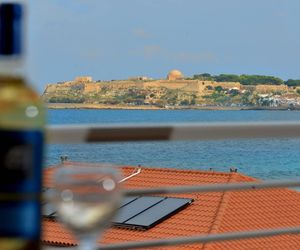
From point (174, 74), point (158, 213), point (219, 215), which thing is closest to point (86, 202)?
point (219, 215)

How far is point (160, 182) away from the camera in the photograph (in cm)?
1343

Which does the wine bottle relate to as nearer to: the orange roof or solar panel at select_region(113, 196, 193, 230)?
the orange roof

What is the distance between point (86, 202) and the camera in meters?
0.82

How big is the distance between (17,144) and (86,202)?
0.46 ft

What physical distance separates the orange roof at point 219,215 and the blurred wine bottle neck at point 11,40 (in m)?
9.34

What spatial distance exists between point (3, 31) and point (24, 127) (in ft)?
0.32

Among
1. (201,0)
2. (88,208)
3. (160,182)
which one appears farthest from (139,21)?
(88,208)

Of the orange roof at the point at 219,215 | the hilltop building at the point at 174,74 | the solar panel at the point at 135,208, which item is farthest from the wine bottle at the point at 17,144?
the hilltop building at the point at 174,74

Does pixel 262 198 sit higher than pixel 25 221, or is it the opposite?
pixel 25 221

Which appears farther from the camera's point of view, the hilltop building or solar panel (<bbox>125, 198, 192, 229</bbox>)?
the hilltop building

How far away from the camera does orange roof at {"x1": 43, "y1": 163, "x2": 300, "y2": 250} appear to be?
36.3 ft

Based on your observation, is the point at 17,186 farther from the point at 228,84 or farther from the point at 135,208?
the point at 228,84

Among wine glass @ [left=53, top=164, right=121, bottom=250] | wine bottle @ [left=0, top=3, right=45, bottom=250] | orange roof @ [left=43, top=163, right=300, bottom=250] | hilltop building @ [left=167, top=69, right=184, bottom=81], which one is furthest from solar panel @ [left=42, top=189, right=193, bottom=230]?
wine bottle @ [left=0, top=3, right=45, bottom=250]

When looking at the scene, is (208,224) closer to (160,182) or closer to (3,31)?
(160,182)
